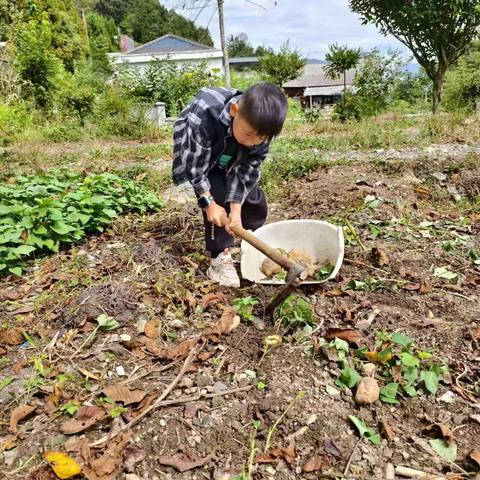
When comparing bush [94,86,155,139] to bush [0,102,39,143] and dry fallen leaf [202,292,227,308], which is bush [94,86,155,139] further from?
dry fallen leaf [202,292,227,308]

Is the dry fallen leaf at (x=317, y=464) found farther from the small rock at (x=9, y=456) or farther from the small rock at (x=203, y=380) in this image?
the small rock at (x=9, y=456)

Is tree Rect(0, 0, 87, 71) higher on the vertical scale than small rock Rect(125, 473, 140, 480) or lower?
higher

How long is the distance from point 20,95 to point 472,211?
9.19m

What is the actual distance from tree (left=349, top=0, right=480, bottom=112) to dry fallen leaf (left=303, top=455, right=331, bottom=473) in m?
9.22

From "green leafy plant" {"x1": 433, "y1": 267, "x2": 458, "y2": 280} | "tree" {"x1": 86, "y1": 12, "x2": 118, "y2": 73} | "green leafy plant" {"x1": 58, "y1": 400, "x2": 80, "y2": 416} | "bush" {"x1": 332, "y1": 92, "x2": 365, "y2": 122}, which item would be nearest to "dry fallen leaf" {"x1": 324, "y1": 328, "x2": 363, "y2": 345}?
"green leafy plant" {"x1": 433, "y1": 267, "x2": 458, "y2": 280}

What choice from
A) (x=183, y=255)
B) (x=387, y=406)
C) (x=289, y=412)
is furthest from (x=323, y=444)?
(x=183, y=255)

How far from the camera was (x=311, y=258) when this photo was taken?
8.24 feet

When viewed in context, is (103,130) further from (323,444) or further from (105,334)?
(323,444)

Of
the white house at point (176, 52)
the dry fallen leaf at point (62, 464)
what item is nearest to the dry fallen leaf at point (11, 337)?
the dry fallen leaf at point (62, 464)

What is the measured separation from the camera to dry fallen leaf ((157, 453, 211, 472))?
134 cm

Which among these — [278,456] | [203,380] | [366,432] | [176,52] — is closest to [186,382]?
[203,380]

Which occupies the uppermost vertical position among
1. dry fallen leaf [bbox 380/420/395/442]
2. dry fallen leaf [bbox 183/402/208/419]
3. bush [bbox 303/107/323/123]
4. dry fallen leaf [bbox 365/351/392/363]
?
bush [bbox 303/107/323/123]

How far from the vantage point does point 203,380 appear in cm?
167

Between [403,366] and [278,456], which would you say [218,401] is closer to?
[278,456]
